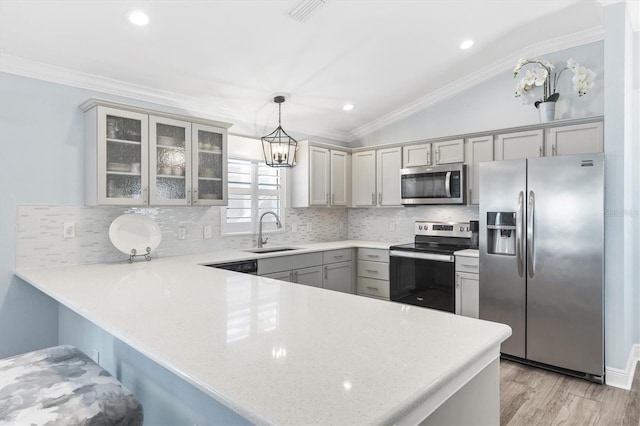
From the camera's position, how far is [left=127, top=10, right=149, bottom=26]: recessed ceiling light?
232 centimetres

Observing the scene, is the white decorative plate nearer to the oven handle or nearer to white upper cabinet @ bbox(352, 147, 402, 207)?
the oven handle

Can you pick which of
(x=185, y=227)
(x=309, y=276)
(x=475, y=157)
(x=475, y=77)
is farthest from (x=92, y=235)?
(x=475, y=77)

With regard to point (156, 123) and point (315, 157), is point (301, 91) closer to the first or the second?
point (315, 157)

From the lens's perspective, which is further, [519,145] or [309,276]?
[309,276]

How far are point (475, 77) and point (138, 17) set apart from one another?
3355mm

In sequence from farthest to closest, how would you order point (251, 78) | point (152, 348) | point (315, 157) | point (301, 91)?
point (315, 157) → point (301, 91) → point (251, 78) → point (152, 348)

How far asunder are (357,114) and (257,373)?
4.14 metres

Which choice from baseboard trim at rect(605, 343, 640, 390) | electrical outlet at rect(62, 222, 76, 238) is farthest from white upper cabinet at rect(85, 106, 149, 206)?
baseboard trim at rect(605, 343, 640, 390)

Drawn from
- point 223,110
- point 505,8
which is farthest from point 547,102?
point 223,110

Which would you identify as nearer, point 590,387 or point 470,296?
point 590,387

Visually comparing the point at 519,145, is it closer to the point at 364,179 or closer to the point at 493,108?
the point at 493,108

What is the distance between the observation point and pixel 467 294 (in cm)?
348

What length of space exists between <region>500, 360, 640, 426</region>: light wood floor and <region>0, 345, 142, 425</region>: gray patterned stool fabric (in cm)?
210

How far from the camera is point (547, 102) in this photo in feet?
11.2
